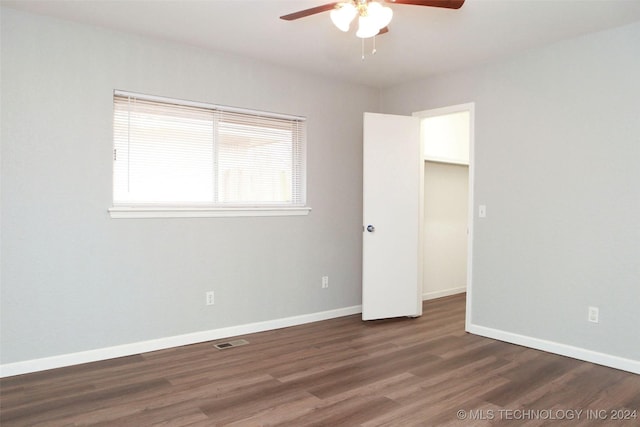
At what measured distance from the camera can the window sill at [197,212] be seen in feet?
11.8

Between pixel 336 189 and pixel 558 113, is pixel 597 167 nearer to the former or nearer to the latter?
pixel 558 113

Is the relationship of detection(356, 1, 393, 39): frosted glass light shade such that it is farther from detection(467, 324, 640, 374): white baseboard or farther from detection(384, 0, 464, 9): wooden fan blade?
detection(467, 324, 640, 374): white baseboard

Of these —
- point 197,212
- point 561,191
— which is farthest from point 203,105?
point 561,191

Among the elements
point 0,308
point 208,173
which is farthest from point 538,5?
point 0,308

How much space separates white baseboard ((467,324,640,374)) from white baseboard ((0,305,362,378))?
59.4 inches

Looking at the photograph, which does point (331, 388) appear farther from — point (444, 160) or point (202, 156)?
point (444, 160)

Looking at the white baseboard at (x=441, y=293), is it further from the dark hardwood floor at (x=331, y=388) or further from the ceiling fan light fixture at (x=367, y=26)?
the ceiling fan light fixture at (x=367, y=26)

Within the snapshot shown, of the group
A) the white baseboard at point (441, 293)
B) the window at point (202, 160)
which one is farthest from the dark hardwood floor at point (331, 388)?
the white baseboard at point (441, 293)

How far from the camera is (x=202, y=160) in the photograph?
13.2ft

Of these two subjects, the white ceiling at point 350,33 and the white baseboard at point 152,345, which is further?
the white baseboard at point 152,345

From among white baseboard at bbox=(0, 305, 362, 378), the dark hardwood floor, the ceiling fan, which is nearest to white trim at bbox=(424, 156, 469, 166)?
A: white baseboard at bbox=(0, 305, 362, 378)

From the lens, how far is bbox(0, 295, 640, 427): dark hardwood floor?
8.43 feet

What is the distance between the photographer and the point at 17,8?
10.2ft

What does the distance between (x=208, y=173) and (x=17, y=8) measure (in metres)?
1.78
